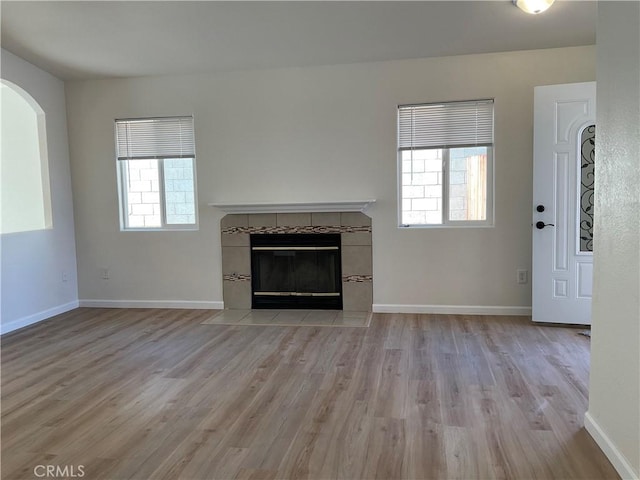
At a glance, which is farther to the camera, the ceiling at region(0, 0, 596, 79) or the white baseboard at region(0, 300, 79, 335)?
the white baseboard at region(0, 300, 79, 335)

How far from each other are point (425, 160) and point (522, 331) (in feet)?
5.90

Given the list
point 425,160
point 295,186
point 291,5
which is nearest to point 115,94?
point 295,186

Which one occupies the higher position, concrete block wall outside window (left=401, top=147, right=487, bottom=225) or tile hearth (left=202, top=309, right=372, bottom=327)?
concrete block wall outside window (left=401, top=147, right=487, bottom=225)

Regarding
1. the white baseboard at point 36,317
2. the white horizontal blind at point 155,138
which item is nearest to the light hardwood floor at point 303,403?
the white baseboard at point 36,317

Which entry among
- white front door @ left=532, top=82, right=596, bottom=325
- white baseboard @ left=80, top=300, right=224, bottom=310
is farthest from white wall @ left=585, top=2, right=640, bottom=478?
white baseboard @ left=80, top=300, right=224, bottom=310

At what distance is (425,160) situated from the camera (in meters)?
4.49

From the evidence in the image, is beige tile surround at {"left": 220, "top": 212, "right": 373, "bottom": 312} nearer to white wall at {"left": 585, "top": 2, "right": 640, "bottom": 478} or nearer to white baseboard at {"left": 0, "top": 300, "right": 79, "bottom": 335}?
white baseboard at {"left": 0, "top": 300, "right": 79, "bottom": 335}

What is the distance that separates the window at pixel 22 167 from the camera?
4707mm

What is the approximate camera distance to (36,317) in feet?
14.9

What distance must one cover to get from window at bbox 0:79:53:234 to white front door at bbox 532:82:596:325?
15.7 ft

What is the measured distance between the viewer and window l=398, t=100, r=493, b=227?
4359 millimetres

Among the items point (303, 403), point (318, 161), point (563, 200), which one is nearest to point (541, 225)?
point (563, 200)

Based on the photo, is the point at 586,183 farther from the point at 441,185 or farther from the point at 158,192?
the point at 158,192

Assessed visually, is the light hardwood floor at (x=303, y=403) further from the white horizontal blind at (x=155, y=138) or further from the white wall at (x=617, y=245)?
the white horizontal blind at (x=155, y=138)
